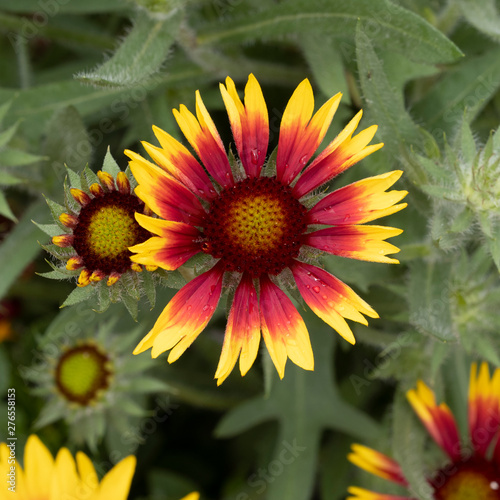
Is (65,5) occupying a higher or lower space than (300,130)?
higher

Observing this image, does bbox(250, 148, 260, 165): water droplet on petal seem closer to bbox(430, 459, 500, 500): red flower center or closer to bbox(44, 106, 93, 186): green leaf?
bbox(44, 106, 93, 186): green leaf

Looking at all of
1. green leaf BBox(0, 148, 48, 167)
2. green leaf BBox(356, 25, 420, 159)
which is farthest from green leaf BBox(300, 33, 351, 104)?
green leaf BBox(0, 148, 48, 167)

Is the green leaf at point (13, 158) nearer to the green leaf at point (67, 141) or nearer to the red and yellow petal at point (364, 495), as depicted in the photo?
the green leaf at point (67, 141)

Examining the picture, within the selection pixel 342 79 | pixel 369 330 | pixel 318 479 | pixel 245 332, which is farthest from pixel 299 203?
pixel 318 479

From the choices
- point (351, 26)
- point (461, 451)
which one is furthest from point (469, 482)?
point (351, 26)

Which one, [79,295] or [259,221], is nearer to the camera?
[79,295]

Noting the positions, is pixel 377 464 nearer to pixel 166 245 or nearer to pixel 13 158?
pixel 166 245
